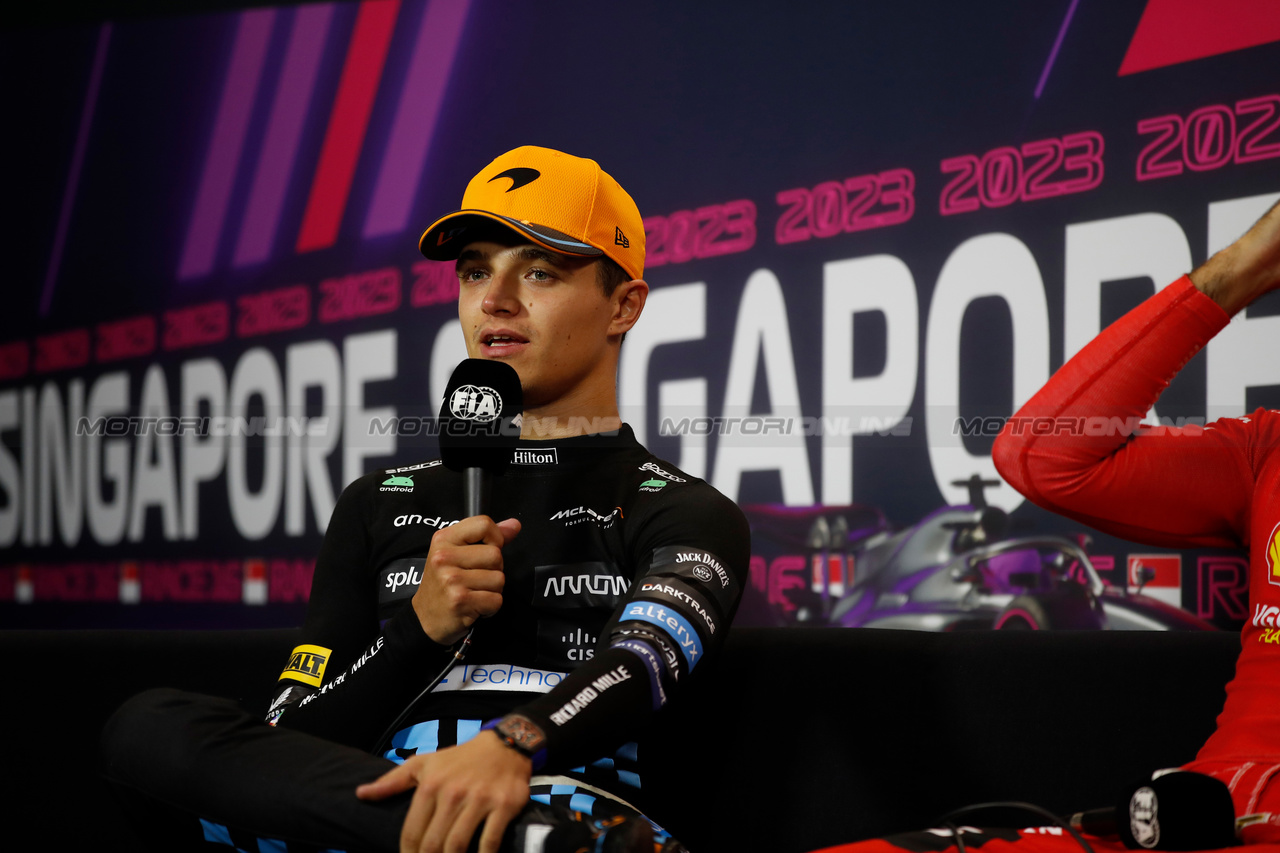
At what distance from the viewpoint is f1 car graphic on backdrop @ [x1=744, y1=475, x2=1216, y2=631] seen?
1.91 meters

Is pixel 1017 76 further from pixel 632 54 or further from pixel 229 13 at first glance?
pixel 229 13

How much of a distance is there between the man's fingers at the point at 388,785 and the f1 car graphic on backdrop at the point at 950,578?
1107 millimetres

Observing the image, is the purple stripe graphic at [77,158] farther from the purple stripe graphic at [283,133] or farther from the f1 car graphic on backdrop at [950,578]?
the f1 car graphic on backdrop at [950,578]

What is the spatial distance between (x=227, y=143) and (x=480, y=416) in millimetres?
2186

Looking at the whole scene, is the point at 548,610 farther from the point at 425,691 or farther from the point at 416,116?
the point at 416,116

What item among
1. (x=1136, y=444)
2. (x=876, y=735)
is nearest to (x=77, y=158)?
(x=876, y=735)

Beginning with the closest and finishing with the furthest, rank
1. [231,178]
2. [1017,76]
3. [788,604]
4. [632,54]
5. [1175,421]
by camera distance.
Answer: [1175,421] → [1017,76] → [788,604] → [632,54] → [231,178]

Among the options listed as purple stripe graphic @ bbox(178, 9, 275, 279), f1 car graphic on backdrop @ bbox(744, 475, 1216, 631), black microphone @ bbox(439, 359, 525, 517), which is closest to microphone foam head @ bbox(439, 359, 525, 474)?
black microphone @ bbox(439, 359, 525, 517)

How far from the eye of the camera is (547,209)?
1.36m

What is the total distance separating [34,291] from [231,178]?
69cm

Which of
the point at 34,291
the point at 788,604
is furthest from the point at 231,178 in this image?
the point at 788,604

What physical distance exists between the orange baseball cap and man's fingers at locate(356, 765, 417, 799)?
2.21ft

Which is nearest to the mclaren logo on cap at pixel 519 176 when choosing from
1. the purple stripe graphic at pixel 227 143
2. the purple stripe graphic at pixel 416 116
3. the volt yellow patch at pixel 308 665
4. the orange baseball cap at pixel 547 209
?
the orange baseball cap at pixel 547 209

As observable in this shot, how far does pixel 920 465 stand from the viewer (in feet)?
6.81
